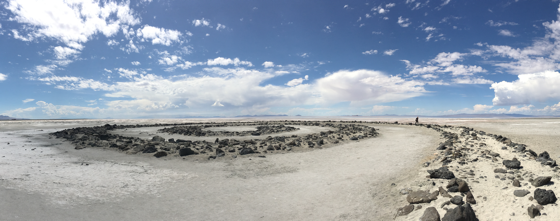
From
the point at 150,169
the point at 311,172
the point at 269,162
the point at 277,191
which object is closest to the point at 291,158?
the point at 269,162

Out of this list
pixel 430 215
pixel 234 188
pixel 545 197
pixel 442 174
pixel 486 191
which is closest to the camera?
pixel 545 197

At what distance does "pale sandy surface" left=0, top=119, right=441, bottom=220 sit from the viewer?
7.03 m

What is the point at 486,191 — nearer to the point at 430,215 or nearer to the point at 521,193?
the point at 521,193

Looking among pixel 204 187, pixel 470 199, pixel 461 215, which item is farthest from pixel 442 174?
pixel 204 187

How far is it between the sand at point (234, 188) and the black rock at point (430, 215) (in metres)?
0.32

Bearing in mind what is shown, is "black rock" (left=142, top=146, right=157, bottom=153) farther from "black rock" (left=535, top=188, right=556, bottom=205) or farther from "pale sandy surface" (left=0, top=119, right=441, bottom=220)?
"black rock" (left=535, top=188, right=556, bottom=205)

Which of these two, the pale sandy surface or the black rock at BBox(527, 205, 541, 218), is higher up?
the black rock at BBox(527, 205, 541, 218)

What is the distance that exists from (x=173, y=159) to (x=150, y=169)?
84.1 inches

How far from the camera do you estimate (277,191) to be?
8.88 m

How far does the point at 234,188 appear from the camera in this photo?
9227 millimetres

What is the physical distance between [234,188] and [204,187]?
120 centimetres

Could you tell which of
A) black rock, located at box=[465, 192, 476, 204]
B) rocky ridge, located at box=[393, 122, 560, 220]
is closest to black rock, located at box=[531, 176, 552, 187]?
rocky ridge, located at box=[393, 122, 560, 220]

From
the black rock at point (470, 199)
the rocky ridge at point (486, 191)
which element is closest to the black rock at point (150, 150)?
the rocky ridge at point (486, 191)

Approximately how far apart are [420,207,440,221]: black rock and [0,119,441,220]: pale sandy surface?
1056mm
